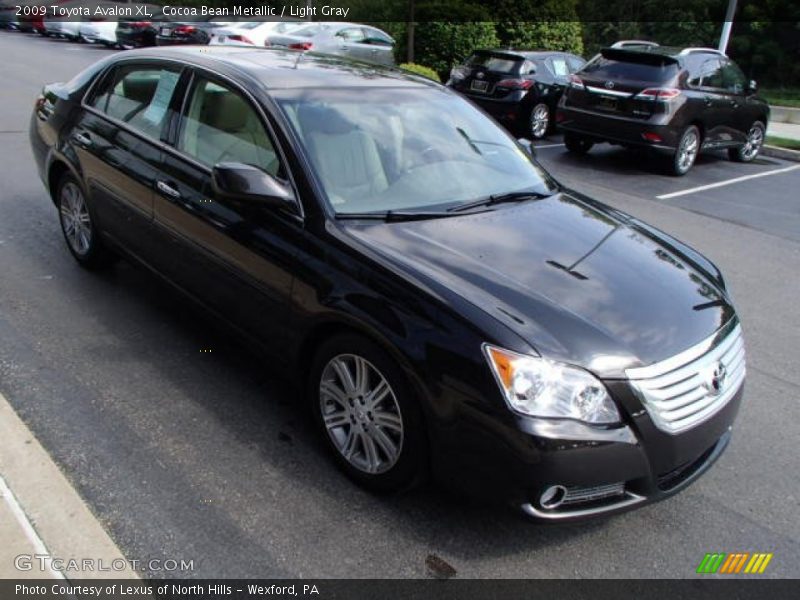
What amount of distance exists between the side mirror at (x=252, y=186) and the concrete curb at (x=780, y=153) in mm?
11728

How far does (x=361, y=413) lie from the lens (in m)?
3.04

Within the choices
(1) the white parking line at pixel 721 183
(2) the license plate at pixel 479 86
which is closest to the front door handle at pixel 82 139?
(1) the white parking line at pixel 721 183

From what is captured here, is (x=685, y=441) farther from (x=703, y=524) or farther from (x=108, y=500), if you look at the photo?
(x=108, y=500)

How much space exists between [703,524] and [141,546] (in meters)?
2.23

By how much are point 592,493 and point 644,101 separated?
8.25m

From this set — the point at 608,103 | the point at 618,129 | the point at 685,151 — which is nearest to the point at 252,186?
the point at 618,129

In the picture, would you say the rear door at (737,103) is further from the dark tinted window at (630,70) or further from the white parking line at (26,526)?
the white parking line at (26,526)

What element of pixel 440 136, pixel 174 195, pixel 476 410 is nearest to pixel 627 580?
pixel 476 410

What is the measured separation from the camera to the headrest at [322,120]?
3482mm

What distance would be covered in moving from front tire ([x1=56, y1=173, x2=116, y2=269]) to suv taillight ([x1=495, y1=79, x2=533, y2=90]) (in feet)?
Result: 27.0

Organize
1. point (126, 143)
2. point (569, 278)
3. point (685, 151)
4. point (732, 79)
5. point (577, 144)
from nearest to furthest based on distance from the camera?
point (569, 278) → point (126, 143) → point (685, 151) → point (732, 79) → point (577, 144)

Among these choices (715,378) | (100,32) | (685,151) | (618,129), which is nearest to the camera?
(715,378)

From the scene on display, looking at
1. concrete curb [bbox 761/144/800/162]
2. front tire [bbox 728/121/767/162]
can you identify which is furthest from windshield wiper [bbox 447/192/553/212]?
concrete curb [bbox 761/144/800/162]

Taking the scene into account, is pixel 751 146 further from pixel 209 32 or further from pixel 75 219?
pixel 209 32
